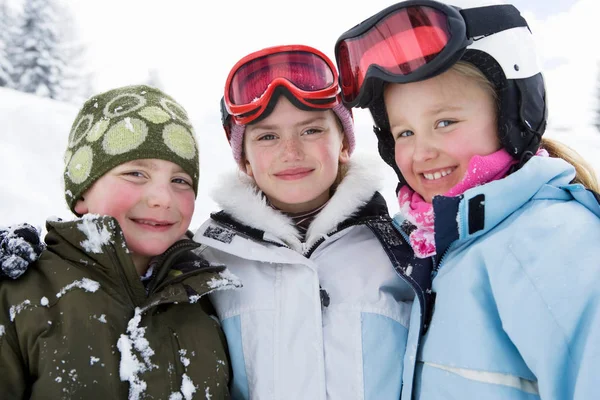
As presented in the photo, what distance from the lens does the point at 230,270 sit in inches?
107

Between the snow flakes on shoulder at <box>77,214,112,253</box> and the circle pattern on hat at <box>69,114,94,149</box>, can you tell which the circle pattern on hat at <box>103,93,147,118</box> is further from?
the snow flakes on shoulder at <box>77,214,112,253</box>

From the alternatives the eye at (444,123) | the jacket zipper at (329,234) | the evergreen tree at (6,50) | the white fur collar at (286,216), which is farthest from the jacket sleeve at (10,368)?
the evergreen tree at (6,50)

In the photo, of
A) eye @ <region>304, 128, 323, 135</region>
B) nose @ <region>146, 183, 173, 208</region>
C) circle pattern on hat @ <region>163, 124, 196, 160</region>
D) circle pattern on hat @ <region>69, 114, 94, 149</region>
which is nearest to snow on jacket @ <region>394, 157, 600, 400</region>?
eye @ <region>304, 128, 323, 135</region>

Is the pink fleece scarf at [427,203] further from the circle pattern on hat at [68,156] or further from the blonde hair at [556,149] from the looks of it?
the circle pattern on hat at [68,156]

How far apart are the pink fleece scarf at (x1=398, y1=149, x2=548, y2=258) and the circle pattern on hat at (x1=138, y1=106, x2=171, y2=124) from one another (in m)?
1.49

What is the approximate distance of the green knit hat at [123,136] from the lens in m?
2.62

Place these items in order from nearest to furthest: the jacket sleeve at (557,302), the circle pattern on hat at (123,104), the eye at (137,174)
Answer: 1. the jacket sleeve at (557,302)
2. the eye at (137,174)
3. the circle pattern on hat at (123,104)

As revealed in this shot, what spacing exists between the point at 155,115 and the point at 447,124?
1.72 meters

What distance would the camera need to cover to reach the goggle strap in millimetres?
2061

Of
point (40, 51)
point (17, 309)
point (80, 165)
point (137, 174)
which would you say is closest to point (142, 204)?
point (137, 174)

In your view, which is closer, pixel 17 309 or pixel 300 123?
pixel 17 309

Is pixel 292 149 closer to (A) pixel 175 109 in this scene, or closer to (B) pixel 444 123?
(A) pixel 175 109

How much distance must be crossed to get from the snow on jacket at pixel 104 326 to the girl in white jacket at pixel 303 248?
20cm

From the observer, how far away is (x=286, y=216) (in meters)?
2.89
